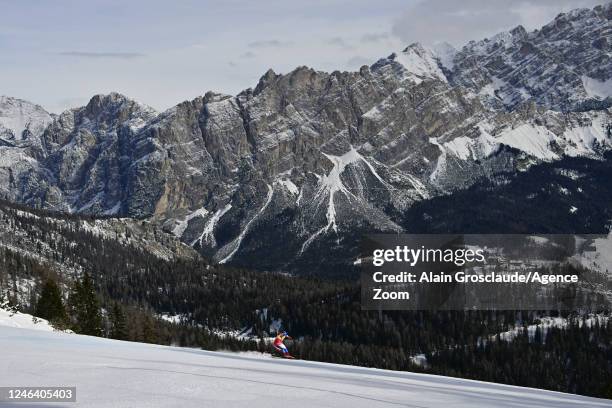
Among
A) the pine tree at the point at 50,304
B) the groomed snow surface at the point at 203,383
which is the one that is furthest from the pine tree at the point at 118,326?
the groomed snow surface at the point at 203,383

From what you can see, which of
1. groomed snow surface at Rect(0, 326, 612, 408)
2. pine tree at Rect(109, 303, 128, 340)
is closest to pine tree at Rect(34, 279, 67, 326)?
pine tree at Rect(109, 303, 128, 340)

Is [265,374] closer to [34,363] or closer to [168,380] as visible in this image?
[168,380]

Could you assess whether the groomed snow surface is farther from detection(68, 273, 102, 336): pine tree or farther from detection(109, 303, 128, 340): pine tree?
detection(109, 303, 128, 340): pine tree

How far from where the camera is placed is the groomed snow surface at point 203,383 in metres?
17.4

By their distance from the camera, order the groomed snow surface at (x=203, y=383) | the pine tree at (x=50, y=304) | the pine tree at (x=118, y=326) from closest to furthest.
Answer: the groomed snow surface at (x=203, y=383) → the pine tree at (x=50, y=304) → the pine tree at (x=118, y=326)

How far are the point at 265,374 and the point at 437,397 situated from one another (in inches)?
189

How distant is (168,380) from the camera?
750 inches

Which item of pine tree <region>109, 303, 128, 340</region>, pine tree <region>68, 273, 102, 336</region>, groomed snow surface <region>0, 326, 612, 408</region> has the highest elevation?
groomed snow surface <region>0, 326, 612, 408</region>

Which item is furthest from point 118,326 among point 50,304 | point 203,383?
point 203,383

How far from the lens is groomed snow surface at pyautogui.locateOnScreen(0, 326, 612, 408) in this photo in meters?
17.4

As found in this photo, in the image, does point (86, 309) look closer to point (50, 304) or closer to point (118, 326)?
point (50, 304)

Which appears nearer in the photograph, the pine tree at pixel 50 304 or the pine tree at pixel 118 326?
the pine tree at pixel 50 304

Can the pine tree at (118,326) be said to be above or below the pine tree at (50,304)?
below

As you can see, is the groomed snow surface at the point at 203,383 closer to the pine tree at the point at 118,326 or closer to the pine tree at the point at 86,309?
the pine tree at the point at 86,309
